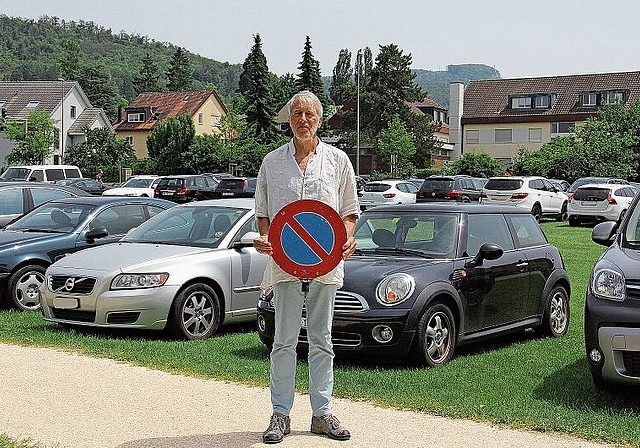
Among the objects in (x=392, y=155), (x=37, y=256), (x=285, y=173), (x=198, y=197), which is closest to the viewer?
(x=285, y=173)

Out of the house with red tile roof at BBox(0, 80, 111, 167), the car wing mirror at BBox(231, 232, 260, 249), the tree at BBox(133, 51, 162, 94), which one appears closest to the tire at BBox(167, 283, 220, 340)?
the car wing mirror at BBox(231, 232, 260, 249)

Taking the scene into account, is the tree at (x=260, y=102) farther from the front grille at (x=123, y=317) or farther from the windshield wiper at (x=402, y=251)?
the windshield wiper at (x=402, y=251)

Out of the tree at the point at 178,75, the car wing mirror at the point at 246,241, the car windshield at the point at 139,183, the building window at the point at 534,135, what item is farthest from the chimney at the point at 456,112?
the tree at the point at 178,75

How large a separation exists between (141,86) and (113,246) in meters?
162

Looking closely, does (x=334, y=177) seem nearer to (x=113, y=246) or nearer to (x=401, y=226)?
(x=401, y=226)

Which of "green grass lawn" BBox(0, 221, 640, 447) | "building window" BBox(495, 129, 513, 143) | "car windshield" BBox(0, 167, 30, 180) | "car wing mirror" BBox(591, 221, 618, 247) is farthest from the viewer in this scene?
"building window" BBox(495, 129, 513, 143)

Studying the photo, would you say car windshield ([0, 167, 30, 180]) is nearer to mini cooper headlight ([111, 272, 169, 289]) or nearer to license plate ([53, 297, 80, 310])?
license plate ([53, 297, 80, 310])

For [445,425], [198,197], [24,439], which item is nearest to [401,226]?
[445,425]

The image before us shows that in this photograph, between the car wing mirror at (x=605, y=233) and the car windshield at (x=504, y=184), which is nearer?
the car wing mirror at (x=605, y=233)

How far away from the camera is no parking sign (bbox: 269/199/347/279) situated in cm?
593

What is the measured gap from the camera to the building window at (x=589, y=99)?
7981 centimetres

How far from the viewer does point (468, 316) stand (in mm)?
9375

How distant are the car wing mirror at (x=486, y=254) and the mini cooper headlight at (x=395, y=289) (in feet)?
3.09

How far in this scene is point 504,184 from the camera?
120 ft
